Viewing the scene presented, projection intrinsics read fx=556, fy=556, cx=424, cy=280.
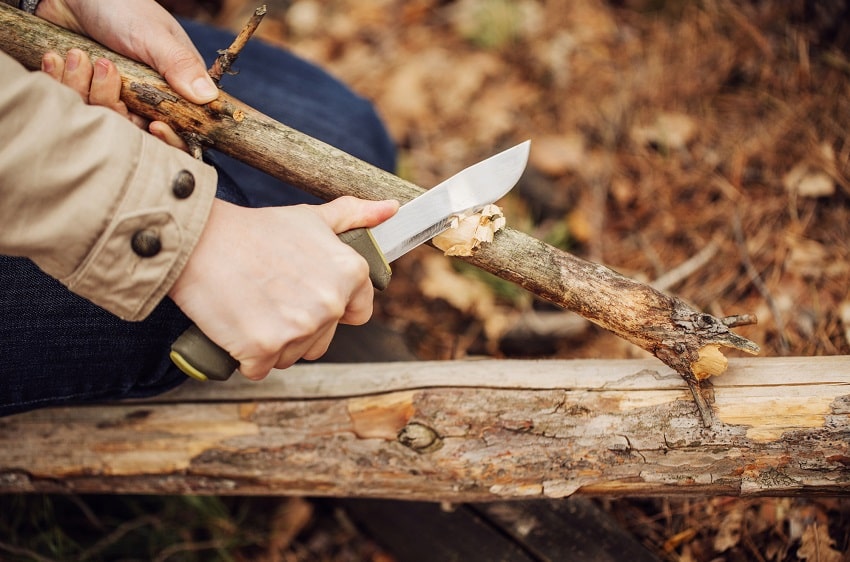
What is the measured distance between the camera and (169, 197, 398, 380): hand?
118cm

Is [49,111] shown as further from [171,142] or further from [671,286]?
[671,286]

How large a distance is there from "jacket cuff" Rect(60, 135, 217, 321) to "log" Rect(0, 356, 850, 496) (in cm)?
61

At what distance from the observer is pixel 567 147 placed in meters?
2.96

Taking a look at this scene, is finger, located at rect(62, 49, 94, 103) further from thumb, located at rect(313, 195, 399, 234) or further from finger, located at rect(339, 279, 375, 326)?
finger, located at rect(339, 279, 375, 326)

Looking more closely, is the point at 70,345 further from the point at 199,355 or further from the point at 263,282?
the point at 263,282

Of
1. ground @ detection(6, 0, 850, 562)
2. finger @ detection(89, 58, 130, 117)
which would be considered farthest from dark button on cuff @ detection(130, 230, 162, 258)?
ground @ detection(6, 0, 850, 562)

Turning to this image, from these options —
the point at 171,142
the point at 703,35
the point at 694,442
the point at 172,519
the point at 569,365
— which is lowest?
the point at 172,519

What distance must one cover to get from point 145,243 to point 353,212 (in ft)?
1.49

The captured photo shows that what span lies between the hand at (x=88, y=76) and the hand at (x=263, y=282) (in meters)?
0.47

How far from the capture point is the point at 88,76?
1.40 meters

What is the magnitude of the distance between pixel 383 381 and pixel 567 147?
1865 millimetres

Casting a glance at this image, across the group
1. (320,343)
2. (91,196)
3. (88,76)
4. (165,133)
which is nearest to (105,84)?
(88,76)

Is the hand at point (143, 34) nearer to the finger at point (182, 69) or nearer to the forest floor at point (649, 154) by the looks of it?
the finger at point (182, 69)

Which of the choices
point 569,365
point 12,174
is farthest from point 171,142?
point 569,365
